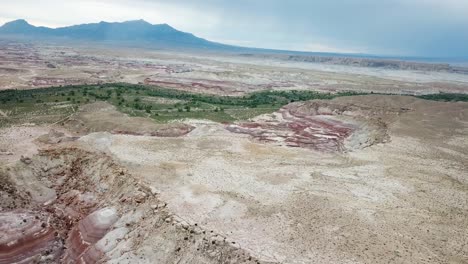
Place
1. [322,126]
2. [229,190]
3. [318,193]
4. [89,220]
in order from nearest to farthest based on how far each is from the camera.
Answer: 1. [89,220]
2. [318,193]
3. [229,190]
4. [322,126]

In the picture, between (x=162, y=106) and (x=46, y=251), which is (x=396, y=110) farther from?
(x=46, y=251)

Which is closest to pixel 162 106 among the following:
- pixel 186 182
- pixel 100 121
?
pixel 100 121

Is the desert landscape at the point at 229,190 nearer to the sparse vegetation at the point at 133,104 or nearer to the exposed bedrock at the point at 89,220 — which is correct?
the exposed bedrock at the point at 89,220

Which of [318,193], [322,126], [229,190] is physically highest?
[318,193]

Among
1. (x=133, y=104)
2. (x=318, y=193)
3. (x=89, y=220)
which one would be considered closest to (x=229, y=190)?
(x=318, y=193)

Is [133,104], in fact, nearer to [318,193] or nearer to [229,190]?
[229,190]

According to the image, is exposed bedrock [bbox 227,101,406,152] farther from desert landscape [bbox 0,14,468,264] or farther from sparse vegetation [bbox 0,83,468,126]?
sparse vegetation [bbox 0,83,468,126]

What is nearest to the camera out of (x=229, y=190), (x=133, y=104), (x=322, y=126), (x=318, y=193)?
(x=318, y=193)

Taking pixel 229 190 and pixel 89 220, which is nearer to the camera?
pixel 89 220
